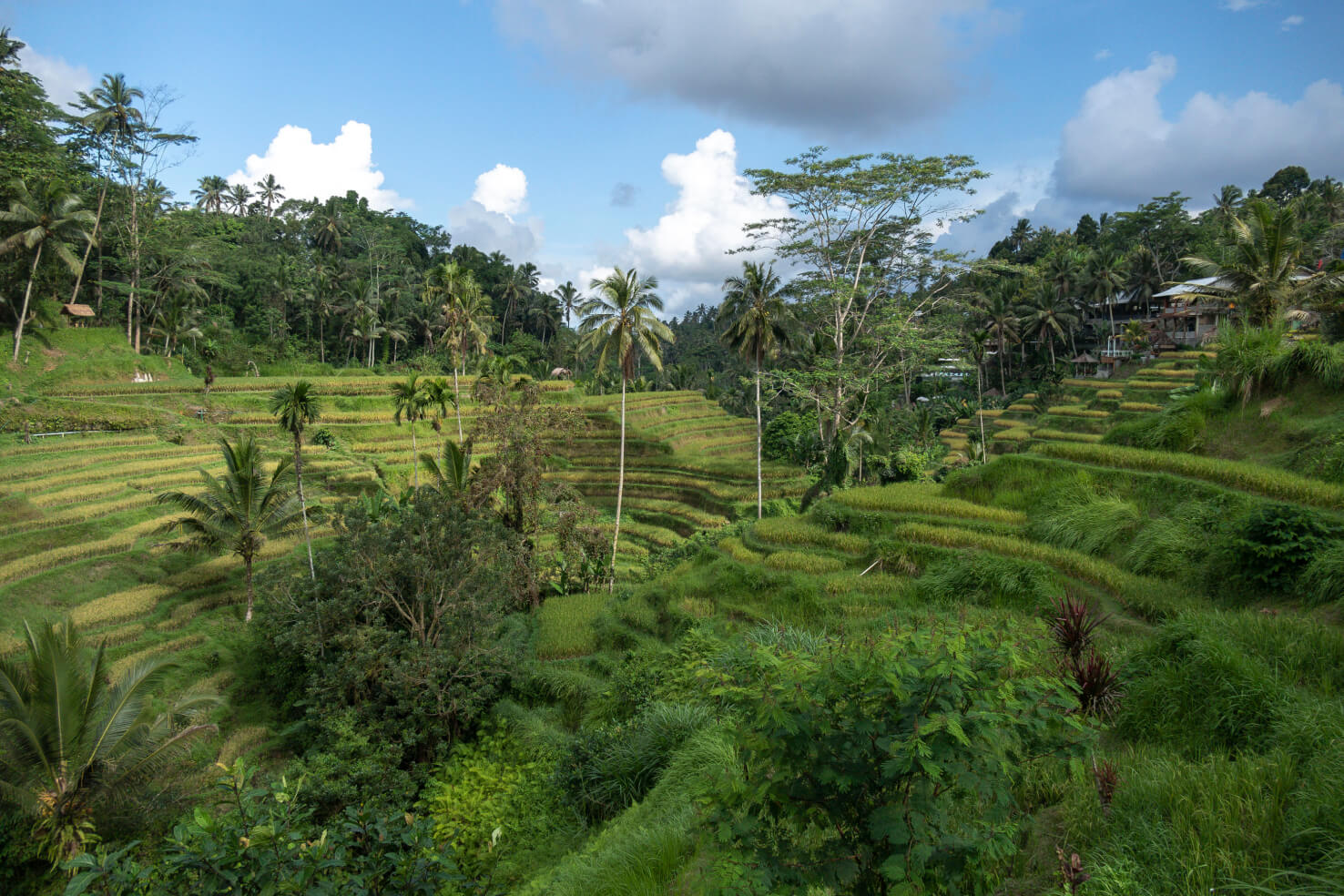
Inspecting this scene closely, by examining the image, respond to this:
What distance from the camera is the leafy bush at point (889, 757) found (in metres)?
3.04

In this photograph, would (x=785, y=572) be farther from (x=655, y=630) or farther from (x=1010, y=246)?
(x=1010, y=246)

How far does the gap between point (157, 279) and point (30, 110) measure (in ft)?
40.5

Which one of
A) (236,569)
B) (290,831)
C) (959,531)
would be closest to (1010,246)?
(959,531)

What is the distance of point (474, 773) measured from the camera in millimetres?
11516

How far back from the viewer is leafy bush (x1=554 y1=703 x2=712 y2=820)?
27.0ft

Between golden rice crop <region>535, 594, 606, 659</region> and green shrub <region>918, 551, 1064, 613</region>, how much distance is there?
8.57m

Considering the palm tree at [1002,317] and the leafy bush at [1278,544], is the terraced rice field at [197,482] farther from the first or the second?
the palm tree at [1002,317]

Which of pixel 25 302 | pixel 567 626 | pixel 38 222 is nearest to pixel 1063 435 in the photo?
pixel 567 626

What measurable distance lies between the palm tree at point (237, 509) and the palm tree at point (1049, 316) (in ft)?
166

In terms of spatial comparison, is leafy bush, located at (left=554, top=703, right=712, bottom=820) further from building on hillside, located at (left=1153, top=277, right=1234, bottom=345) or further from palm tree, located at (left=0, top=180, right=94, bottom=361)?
palm tree, located at (left=0, top=180, right=94, bottom=361)

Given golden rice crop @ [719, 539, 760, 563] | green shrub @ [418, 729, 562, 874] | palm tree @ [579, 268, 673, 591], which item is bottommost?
green shrub @ [418, 729, 562, 874]

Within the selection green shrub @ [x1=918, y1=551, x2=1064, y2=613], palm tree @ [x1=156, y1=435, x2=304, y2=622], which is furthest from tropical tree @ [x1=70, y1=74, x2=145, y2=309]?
green shrub @ [x1=918, y1=551, x2=1064, y2=613]

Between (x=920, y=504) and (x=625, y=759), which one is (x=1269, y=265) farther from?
(x=625, y=759)

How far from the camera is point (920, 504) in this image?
14008mm
